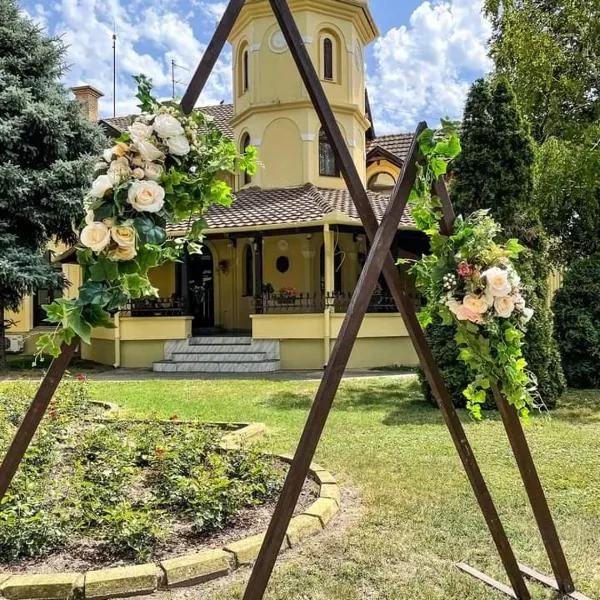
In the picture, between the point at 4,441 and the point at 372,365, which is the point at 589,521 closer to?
the point at 4,441

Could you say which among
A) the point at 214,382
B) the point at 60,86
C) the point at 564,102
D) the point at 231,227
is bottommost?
the point at 214,382

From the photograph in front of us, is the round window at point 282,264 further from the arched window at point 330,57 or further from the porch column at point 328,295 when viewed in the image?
the arched window at point 330,57

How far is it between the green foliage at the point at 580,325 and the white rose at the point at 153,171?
10127 millimetres

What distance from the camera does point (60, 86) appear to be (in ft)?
54.0

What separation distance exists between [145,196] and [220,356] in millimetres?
13016

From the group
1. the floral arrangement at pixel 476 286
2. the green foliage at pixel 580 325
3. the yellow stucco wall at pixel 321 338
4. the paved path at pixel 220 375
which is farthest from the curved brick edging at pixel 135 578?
the yellow stucco wall at pixel 321 338

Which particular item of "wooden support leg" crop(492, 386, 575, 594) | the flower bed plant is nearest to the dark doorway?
the flower bed plant

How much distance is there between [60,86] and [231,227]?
250 inches

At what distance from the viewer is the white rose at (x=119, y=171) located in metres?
2.27

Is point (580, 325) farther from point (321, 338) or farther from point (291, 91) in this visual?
point (291, 91)

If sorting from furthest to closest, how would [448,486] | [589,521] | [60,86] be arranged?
[60,86], [448,486], [589,521]

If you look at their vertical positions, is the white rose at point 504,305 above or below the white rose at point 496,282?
below

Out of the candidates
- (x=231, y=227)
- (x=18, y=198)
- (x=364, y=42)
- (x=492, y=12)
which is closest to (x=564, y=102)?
(x=492, y=12)

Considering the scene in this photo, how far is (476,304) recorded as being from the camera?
2.71m
